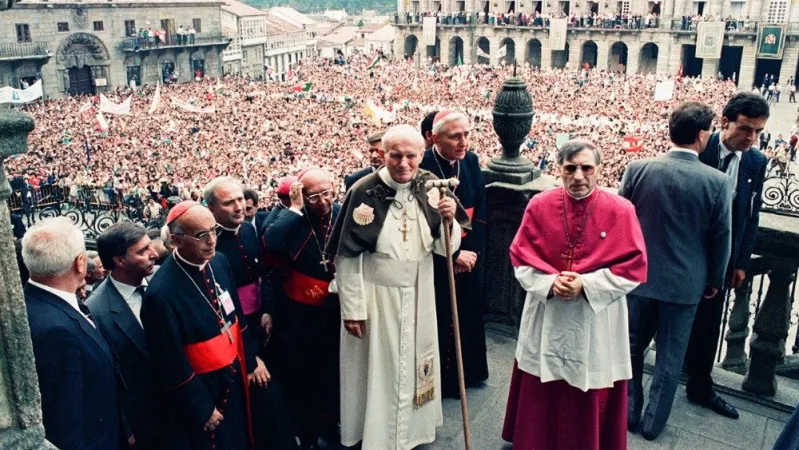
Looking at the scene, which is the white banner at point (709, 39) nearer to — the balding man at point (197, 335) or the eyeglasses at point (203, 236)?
the balding man at point (197, 335)

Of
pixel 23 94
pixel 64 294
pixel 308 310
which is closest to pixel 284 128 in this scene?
pixel 23 94

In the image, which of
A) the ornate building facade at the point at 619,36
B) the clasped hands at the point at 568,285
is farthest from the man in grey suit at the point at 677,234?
the ornate building facade at the point at 619,36

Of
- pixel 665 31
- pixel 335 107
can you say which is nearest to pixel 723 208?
pixel 335 107

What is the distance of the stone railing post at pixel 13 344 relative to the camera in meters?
1.96

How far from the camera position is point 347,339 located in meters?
3.85

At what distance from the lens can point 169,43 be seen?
4622 centimetres

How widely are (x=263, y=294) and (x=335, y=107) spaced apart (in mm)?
29916

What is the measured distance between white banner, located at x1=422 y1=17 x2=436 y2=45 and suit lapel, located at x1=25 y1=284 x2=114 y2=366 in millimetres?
55463

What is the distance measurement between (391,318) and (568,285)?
39.5 inches

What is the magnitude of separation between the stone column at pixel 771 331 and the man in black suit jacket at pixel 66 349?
12.6 feet

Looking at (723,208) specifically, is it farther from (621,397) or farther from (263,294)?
(263,294)

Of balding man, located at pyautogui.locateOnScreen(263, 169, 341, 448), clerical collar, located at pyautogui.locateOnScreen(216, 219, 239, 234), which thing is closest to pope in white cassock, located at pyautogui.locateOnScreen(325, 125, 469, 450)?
balding man, located at pyautogui.locateOnScreen(263, 169, 341, 448)

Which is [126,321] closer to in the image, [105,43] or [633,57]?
[105,43]

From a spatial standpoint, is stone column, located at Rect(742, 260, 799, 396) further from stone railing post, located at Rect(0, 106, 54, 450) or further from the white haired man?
stone railing post, located at Rect(0, 106, 54, 450)
